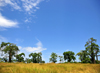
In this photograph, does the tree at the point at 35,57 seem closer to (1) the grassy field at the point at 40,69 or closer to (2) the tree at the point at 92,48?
(2) the tree at the point at 92,48

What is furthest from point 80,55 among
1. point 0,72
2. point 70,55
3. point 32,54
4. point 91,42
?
point 0,72

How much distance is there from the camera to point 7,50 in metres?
42.4

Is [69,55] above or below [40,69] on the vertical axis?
below

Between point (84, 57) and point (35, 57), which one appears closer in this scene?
point (84, 57)

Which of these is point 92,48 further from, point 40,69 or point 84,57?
point 40,69

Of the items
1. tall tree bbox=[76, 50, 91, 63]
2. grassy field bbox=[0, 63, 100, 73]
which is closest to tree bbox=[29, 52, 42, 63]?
tall tree bbox=[76, 50, 91, 63]

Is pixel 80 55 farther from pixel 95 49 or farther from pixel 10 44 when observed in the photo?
pixel 10 44

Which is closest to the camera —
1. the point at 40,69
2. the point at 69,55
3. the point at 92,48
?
the point at 40,69

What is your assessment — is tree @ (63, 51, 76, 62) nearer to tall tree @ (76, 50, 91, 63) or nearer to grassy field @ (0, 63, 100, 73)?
tall tree @ (76, 50, 91, 63)

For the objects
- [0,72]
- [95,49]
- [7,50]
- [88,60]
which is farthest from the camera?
[88,60]

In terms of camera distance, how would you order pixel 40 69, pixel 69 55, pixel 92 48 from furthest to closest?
pixel 69 55
pixel 92 48
pixel 40 69

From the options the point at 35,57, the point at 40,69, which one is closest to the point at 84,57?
the point at 35,57

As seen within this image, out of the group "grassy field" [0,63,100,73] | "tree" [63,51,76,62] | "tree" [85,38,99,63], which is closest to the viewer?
"grassy field" [0,63,100,73]

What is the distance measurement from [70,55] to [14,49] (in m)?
45.2
